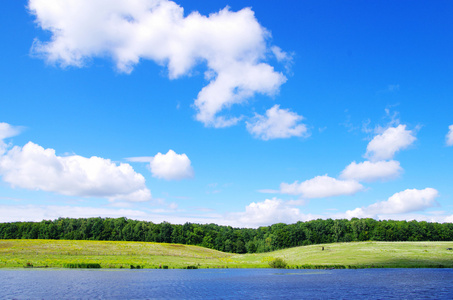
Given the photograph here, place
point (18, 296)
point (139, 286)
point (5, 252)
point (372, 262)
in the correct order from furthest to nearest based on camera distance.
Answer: point (5, 252) → point (372, 262) → point (139, 286) → point (18, 296)

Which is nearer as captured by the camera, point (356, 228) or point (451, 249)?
point (451, 249)

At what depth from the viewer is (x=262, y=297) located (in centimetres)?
4072

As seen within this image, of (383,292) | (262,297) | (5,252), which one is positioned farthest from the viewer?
(5,252)

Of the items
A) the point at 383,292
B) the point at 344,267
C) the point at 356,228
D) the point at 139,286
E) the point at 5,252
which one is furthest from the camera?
the point at 356,228

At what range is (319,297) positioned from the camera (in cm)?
3975

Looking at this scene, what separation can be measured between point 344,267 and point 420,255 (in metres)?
27.1

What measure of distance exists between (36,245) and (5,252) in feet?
48.9

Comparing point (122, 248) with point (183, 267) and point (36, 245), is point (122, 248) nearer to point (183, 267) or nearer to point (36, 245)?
point (36, 245)

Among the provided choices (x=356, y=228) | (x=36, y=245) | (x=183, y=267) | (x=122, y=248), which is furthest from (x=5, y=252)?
(x=356, y=228)

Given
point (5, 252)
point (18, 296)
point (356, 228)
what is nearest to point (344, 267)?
point (18, 296)

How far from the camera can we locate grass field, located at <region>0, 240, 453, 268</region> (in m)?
87.7

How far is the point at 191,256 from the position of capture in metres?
118

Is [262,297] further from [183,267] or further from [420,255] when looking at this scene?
[420,255]

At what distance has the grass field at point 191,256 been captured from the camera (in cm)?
8769
